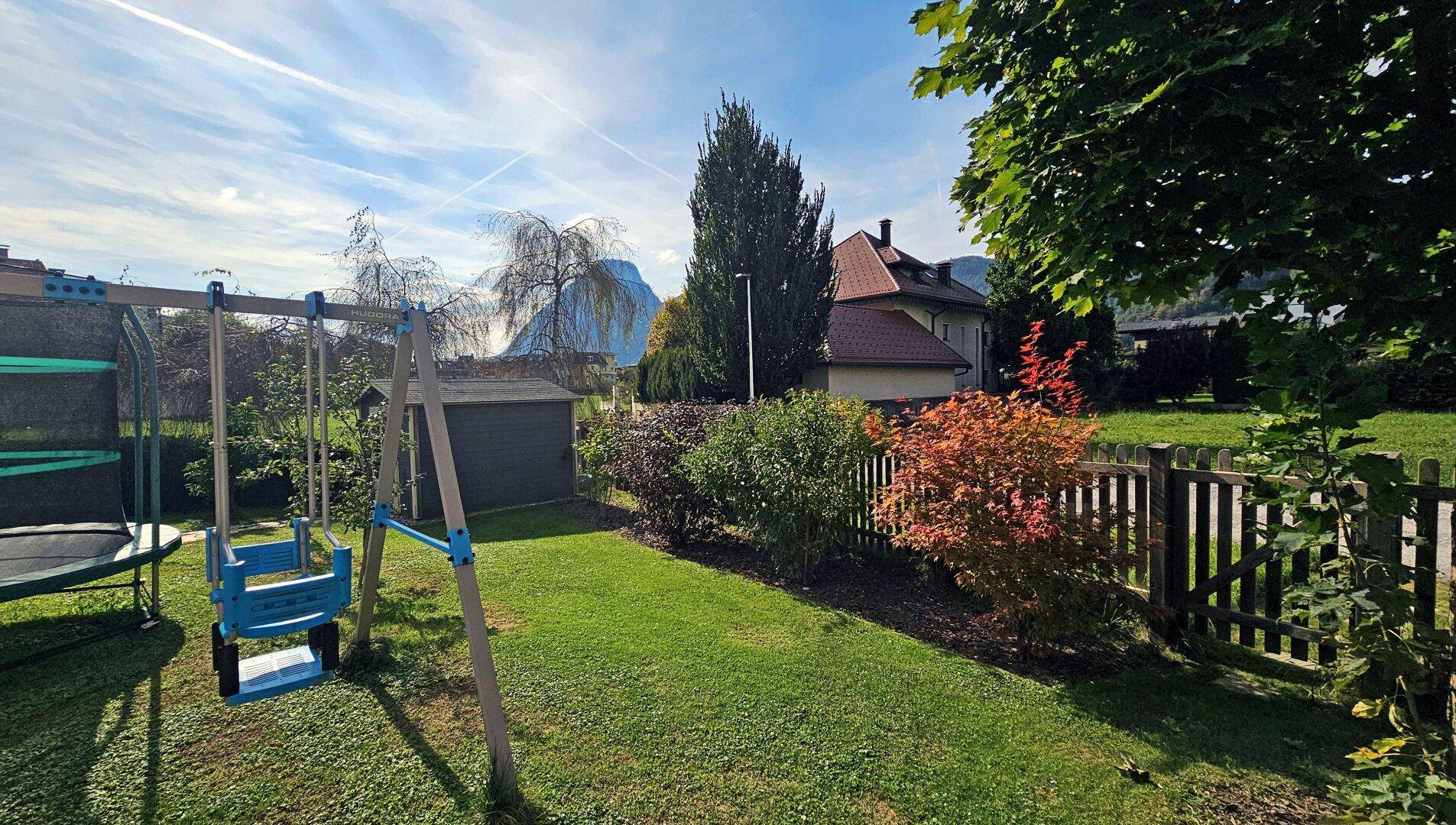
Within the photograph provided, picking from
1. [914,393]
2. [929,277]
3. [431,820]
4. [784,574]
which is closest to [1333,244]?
[431,820]

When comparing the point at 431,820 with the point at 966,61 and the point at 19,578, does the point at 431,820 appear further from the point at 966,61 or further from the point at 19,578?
the point at 966,61

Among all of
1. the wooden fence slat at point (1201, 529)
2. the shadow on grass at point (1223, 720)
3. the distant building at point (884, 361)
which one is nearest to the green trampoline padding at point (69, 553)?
the shadow on grass at point (1223, 720)

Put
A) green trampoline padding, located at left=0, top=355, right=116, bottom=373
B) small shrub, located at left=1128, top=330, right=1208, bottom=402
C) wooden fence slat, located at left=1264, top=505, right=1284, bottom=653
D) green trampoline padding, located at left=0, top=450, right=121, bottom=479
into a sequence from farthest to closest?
1. small shrub, located at left=1128, top=330, right=1208, bottom=402
2. green trampoline padding, located at left=0, top=450, right=121, bottom=479
3. green trampoline padding, located at left=0, top=355, right=116, bottom=373
4. wooden fence slat, located at left=1264, top=505, right=1284, bottom=653

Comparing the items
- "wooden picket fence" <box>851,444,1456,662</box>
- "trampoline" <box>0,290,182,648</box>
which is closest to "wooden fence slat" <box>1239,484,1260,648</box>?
"wooden picket fence" <box>851,444,1456,662</box>

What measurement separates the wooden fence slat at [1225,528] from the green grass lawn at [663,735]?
46 centimetres

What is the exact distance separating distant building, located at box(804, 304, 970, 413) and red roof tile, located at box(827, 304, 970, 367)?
0.02 m

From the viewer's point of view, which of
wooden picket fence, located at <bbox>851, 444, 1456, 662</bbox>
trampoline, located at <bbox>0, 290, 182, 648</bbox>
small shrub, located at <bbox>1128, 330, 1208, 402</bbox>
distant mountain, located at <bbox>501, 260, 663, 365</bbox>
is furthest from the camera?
small shrub, located at <bbox>1128, 330, 1208, 402</bbox>

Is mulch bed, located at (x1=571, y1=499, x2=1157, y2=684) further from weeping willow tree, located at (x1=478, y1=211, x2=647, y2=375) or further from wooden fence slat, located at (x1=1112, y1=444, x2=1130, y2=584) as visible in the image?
weeping willow tree, located at (x1=478, y1=211, x2=647, y2=375)

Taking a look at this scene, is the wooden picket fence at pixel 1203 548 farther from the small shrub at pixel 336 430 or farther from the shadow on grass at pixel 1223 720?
the small shrub at pixel 336 430

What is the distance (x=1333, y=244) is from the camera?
6.81 ft

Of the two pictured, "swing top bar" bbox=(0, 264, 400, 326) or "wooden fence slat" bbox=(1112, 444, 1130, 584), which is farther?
"wooden fence slat" bbox=(1112, 444, 1130, 584)

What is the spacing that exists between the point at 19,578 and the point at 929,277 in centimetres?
2722

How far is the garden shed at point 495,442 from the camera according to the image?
9.78 metres

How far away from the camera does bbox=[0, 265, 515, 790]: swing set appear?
273cm
